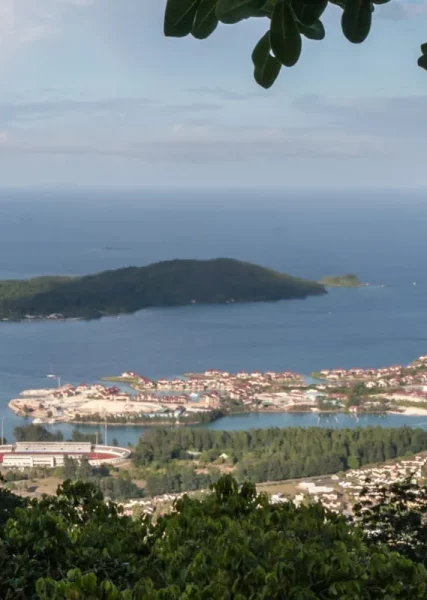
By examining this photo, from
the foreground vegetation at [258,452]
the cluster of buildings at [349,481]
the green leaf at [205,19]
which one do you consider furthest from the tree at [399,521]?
the foreground vegetation at [258,452]

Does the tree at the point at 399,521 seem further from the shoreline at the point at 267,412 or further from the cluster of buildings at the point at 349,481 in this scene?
the shoreline at the point at 267,412

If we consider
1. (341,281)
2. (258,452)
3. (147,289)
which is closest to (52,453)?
(258,452)

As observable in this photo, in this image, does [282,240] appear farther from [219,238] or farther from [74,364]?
[74,364]

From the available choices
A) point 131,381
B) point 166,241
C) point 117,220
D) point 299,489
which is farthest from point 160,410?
point 117,220

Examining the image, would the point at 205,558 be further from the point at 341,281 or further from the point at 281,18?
the point at 341,281

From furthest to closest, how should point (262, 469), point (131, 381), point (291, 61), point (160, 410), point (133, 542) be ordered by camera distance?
point (131, 381), point (160, 410), point (262, 469), point (133, 542), point (291, 61)

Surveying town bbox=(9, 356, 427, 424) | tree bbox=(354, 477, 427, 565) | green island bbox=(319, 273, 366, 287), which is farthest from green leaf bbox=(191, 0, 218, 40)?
green island bbox=(319, 273, 366, 287)
